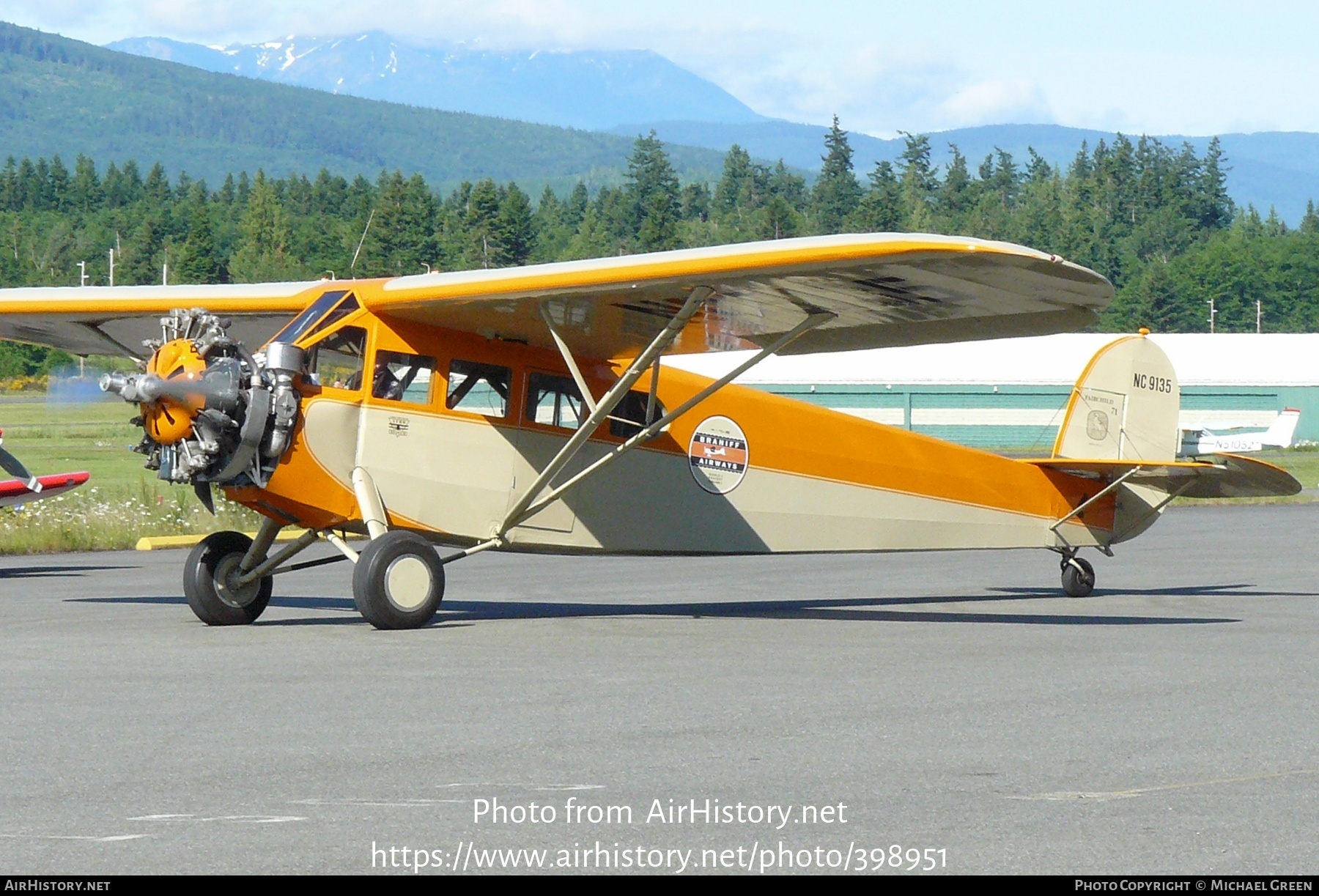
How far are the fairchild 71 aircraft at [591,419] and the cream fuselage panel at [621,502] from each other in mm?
18

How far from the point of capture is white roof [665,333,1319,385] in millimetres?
68688

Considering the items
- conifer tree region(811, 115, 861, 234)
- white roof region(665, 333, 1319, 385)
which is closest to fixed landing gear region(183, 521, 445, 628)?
white roof region(665, 333, 1319, 385)

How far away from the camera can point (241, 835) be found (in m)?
5.36

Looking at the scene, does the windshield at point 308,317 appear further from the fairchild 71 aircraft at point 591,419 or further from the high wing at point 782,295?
the high wing at point 782,295

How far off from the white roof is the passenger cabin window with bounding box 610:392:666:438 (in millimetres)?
53449

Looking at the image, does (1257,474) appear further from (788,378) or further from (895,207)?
(895,207)

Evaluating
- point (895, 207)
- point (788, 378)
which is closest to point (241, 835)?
point (788, 378)

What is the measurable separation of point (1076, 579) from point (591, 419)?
5712 millimetres

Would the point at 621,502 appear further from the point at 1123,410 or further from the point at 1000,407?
the point at 1000,407

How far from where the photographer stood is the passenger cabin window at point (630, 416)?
43.6 ft

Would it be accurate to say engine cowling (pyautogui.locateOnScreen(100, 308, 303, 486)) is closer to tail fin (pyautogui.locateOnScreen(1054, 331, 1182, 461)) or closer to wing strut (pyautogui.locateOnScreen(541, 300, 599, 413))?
wing strut (pyautogui.locateOnScreen(541, 300, 599, 413))

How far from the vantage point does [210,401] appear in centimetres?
1099

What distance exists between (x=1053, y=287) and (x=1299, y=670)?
2.90m

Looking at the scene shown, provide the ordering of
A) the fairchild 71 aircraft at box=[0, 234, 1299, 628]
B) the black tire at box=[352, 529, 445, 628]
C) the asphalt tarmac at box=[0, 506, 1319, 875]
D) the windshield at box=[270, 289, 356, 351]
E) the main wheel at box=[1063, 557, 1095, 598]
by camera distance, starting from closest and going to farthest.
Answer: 1. the asphalt tarmac at box=[0, 506, 1319, 875]
2. the fairchild 71 aircraft at box=[0, 234, 1299, 628]
3. the black tire at box=[352, 529, 445, 628]
4. the windshield at box=[270, 289, 356, 351]
5. the main wheel at box=[1063, 557, 1095, 598]
